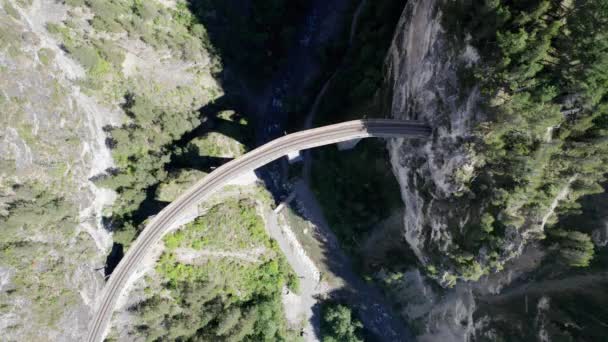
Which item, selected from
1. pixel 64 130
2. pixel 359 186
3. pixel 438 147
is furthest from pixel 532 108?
pixel 64 130

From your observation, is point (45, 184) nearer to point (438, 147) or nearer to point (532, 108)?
point (438, 147)

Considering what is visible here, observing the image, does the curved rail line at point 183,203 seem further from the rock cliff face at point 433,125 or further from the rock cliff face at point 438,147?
the rock cliff face at point 438,147

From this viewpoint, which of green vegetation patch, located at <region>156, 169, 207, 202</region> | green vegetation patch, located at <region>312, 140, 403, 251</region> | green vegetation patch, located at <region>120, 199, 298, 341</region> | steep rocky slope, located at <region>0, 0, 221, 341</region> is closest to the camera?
steep rocky slope, located at <region>0, 0, 221, 341</region>

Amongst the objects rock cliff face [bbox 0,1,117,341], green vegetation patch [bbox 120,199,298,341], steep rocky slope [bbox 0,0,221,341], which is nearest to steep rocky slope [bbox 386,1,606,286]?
green vegetation patch [bbox 120,199,298,341]

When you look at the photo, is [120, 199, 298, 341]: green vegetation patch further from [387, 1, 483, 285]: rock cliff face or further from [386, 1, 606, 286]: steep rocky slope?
[386, 1, 606, 286]: steep rocky slope

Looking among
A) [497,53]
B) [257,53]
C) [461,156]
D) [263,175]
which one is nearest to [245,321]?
[263,175]

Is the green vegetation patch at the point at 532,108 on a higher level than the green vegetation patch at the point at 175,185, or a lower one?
lower

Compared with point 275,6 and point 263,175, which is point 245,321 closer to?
point 263,175

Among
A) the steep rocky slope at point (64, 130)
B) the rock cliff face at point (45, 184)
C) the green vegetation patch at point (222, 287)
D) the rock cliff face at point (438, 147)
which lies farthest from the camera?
the green vegetation patch at point (222, 287)

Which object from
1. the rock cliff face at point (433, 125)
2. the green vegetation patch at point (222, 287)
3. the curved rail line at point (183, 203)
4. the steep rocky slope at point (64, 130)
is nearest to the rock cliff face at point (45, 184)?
the steep rocky slope at point (64, 130)
